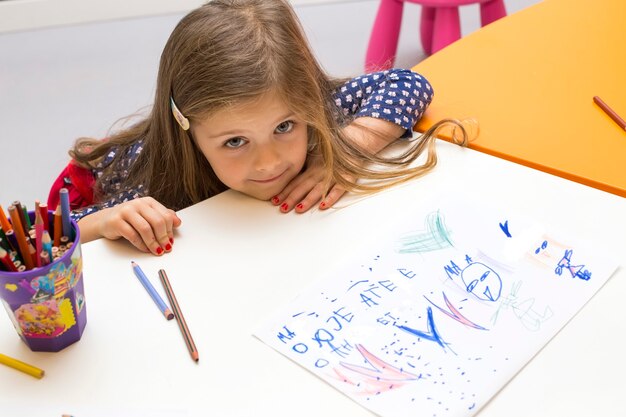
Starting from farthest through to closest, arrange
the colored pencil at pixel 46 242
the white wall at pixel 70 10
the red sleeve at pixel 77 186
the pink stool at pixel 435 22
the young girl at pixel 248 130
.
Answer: the white wall at pixel 70 10 → the pink stool at pixel 435 22 → the red sleeve at pixel 77 186 → the young girl at pixel 248 130 → the colored pencil at pixel 46 242

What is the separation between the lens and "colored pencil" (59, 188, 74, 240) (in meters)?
0.69

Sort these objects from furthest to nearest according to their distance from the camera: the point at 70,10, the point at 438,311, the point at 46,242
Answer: the point at 70,10 → the point at 438,311 → the point at 46,242

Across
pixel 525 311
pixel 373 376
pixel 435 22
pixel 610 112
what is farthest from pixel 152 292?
pixel 435 22

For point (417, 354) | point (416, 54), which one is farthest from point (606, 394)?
point (416, 54)

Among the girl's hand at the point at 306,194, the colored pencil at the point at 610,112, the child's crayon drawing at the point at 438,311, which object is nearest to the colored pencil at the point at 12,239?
the child's crayon drawing at the point at 438,311

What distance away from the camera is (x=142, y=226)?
874 mm

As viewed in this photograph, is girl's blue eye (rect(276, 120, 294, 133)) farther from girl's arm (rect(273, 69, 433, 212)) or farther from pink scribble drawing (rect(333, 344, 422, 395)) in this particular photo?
pink scribble drawing (rect(333, 344, 422, 395))

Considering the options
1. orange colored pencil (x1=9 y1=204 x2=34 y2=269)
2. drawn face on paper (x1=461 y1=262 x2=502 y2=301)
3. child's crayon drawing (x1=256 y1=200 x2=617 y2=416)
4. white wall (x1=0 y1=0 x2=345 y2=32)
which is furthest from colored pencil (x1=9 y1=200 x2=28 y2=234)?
white wall (x1=0 y1=0 x2=345 y2=32)

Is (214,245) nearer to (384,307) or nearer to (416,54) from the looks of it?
(384,307)

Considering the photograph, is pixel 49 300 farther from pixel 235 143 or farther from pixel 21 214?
pixel 235 143

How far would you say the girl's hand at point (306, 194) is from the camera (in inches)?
37.7

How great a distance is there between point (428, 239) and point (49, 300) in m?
0.44

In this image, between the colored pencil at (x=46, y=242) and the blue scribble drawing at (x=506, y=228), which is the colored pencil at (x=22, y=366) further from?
the blue scribble drawing at (x=506, y=228)

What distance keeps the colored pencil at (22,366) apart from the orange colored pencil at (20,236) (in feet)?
0.34
